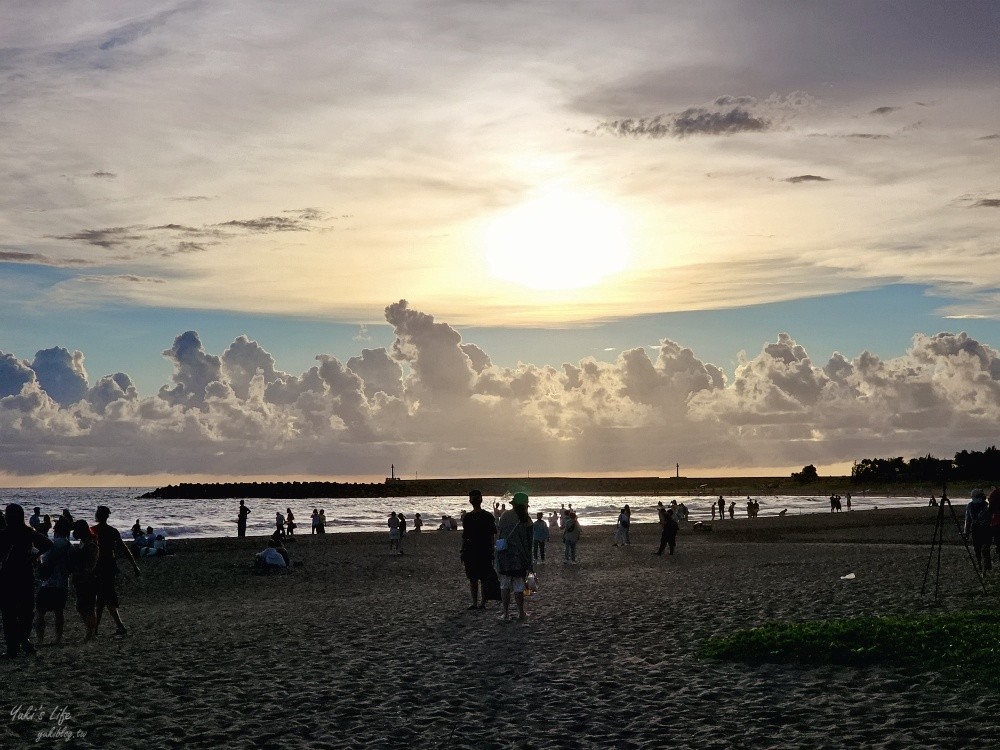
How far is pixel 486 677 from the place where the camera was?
1280cm

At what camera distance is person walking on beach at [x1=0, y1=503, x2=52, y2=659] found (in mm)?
15531

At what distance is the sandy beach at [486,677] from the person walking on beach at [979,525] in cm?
68

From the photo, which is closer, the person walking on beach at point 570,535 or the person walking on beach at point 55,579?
the person walking on beach at point 55,579

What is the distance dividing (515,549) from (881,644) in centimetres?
646

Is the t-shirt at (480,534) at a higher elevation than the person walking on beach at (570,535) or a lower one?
higher

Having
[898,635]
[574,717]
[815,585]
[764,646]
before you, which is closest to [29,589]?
[574,717]

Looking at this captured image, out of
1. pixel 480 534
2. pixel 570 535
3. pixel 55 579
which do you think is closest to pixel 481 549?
pixel 480 534

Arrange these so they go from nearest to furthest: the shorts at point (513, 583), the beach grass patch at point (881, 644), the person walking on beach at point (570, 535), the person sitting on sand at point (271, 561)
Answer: the beach grass patch at point (881, 644) < the shorts at point (513, 583) < the person walking on beach at point (570, 535) < the person sitting on sand at point (271, 561)

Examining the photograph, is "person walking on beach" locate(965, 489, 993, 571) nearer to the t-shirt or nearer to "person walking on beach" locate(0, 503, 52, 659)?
the t-shirt

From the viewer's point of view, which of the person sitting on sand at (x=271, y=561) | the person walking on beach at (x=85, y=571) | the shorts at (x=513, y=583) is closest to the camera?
the person walking on beach at (x=85, y=571)

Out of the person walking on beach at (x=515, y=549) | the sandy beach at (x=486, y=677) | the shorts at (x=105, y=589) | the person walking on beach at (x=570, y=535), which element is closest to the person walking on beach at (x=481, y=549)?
the sandy beach at (x=486, y=677)

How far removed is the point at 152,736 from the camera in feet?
33.4

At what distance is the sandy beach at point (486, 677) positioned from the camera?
32.7 feet

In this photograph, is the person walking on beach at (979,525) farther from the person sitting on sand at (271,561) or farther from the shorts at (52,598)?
the person sitting on sand at (271,561)
